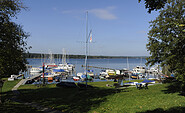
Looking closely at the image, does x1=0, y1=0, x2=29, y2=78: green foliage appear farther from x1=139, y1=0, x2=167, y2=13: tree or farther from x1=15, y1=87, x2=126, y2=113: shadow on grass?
x1=139, y1=0, x2=167, y2=13: tree

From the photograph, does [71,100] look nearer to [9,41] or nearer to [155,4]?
[9,41]

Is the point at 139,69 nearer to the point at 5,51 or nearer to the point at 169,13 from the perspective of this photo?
the point at 169,13

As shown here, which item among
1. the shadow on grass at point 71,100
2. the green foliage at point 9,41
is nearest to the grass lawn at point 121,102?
the shadow on grass at point 71,100

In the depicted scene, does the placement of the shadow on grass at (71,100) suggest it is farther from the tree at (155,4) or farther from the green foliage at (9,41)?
the tree at (155,4)

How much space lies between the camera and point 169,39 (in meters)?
16.8

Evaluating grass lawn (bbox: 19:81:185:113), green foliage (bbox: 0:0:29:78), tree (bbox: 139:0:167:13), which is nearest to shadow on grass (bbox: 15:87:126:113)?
grass lawn (bbox: 19:81:185:113)

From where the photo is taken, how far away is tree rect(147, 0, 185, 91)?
15364 millimetres

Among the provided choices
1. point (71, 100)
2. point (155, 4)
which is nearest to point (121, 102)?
point (71, 100)

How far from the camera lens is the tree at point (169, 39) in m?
15.4

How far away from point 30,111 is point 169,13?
54.3 feet

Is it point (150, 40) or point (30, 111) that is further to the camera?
point (150, 40)

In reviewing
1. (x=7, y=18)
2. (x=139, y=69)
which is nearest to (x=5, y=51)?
(x=7, y=18)

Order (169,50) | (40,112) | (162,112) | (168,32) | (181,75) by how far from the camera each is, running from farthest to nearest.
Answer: (168,32)
(169,50)
(181,75)
(40,112)
(162,112)

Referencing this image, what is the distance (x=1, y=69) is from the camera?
44.1 ft
